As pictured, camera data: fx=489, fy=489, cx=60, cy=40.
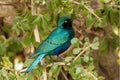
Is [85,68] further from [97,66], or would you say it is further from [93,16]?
[97,66]

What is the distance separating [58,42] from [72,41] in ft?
0.96

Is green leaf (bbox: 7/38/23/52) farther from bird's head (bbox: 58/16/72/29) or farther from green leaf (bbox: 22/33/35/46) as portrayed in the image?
bird's head (bbox: 58/16/72/29)

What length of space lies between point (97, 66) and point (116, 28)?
3.08 ft

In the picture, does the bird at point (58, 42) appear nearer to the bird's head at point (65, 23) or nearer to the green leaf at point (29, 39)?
the bird's head at point (65, 23)

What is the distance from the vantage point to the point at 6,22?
4.27 metres

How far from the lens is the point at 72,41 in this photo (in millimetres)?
2965

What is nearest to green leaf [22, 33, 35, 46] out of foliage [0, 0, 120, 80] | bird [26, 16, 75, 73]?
foliage [0, 0, 120, 80]

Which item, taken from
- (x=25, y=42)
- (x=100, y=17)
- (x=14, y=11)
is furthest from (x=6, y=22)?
(x=100, y=17)

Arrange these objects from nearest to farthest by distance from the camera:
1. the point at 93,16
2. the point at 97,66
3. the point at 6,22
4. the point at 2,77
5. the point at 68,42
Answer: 1. the point at 2,77
2. the point at 68,42
3. the point at 93,16
4. the point at 6,22
5. the point at 97,66

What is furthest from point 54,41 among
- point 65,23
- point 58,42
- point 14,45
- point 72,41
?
point 14,45

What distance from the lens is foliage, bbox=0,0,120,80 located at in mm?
2980

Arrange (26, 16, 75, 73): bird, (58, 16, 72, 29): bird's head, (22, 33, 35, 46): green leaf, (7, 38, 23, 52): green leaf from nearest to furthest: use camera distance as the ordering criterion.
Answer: (26, 16, 75, 73): bird → (58, 16, 72, 29): bird's head → (22, 33, 35, 46): green leaf → (7, 38, 23, 52): green leaf

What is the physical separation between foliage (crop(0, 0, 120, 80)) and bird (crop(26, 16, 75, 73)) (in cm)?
9

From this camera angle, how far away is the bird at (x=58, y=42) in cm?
314
